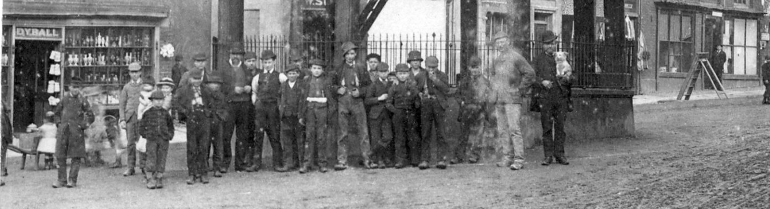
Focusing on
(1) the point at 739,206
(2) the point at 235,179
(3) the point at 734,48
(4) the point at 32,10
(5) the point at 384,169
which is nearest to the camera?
(1) the point at 739,206

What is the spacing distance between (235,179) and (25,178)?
2.70 meters

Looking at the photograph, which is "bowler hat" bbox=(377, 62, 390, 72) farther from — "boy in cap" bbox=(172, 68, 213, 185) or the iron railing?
"boy in cap" bbox=(172, 68, 213, 185)

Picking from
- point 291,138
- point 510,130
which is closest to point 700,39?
point 510,130

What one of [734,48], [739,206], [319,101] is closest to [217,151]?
[319,101]

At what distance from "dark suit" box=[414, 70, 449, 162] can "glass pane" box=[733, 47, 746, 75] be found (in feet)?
88.7

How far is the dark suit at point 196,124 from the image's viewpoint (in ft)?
41.8

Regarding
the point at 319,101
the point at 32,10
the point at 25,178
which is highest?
the point at 32,10

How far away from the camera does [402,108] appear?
14.1 metres

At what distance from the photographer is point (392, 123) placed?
14.2 meters

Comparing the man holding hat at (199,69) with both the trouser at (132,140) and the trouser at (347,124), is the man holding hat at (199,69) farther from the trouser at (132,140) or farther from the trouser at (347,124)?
the trouser at (347,124)

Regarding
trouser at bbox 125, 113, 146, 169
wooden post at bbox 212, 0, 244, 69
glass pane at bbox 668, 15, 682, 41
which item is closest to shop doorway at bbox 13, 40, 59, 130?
wooden post at bbox 212, 0, 244, 69

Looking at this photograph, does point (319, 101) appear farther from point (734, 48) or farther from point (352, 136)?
point (734, 48)

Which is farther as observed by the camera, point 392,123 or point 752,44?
point 752,44

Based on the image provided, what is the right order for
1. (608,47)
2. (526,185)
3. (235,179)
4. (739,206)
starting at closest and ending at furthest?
(739,206) < (526,185) < (235,179) < (608,47)
